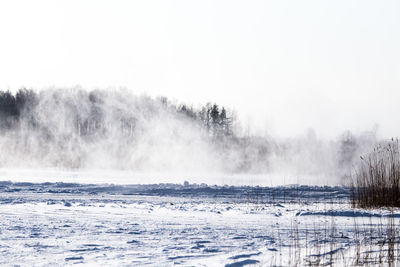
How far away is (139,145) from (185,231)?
30523 mm

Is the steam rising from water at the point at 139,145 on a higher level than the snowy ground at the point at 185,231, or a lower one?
higher

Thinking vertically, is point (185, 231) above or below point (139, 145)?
below

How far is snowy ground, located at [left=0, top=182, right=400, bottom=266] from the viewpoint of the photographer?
604 centimetres

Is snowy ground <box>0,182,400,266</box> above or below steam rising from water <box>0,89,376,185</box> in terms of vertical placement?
below

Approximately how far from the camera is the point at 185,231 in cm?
834

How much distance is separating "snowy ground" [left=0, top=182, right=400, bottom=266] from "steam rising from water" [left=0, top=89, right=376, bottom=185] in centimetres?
987

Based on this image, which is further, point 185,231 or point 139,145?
point 139,145

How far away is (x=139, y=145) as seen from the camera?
38594 millimetres

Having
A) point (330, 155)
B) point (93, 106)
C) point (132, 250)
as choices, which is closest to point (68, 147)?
point (93, 106)

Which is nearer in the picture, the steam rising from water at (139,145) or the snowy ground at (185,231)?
the snowy ground at (185,231)

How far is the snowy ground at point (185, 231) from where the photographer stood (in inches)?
238

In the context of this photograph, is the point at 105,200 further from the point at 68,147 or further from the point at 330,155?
the point at 68,147

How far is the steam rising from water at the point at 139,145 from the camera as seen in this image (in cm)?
3000

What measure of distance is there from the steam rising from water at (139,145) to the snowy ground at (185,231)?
32.4 feet
